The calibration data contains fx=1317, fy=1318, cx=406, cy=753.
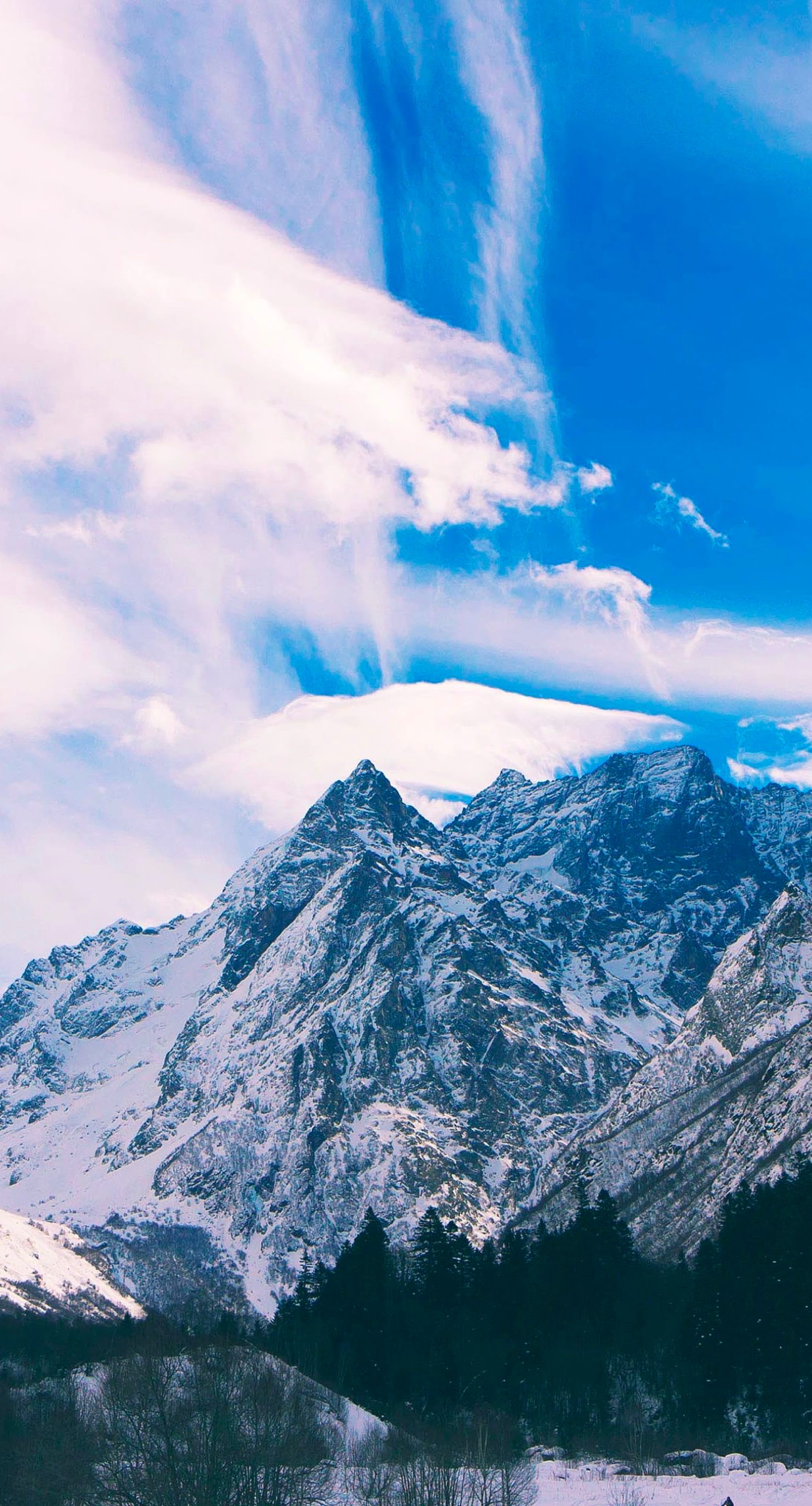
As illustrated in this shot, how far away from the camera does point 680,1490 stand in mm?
73938

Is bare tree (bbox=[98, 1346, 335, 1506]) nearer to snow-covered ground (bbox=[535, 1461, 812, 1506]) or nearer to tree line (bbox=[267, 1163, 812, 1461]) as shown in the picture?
snow-covered ground (bbox=[535, 1461, 812, 1506])

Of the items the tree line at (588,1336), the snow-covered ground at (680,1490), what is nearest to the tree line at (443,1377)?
the tree line at (588,1336)

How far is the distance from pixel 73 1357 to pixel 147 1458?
5837 cm

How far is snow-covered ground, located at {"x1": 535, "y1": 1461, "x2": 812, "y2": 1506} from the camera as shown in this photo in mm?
69312

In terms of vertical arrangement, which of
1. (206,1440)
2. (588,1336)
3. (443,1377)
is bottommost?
(206,1440)

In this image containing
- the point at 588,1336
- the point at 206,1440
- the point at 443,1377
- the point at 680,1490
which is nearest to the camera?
the point at 680,1490

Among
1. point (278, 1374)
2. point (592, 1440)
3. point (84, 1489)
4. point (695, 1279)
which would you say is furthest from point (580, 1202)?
point (84, 1489)

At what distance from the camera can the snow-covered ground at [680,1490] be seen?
227 ft

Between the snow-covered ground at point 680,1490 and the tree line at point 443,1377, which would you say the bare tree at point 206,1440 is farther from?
the snow-covered ground at point 680,1490

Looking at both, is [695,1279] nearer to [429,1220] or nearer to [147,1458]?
[429,1220]

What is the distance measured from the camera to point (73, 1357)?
12688 centimetres

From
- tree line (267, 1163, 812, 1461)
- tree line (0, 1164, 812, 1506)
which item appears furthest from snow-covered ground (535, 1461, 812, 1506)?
tree line (267, 1163, 812, 1461)

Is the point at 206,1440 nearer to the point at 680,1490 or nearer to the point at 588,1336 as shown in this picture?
the point at 680,1490

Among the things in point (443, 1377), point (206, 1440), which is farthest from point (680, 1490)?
point (443, 1377)
